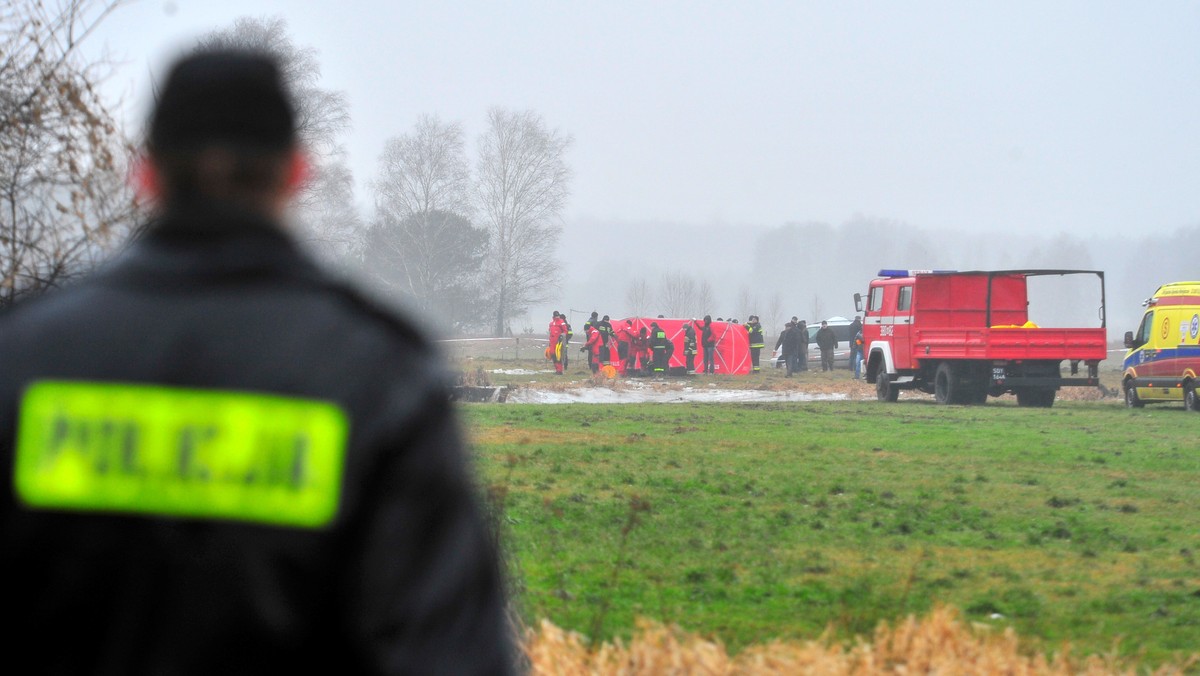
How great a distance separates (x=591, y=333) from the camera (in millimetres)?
33719

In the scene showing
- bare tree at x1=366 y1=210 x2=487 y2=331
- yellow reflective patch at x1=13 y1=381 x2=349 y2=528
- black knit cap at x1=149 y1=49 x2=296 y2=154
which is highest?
bare tree at x1=366 y1=210 x2=487 y2=331

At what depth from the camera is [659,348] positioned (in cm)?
3378

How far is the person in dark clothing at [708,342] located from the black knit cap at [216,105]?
33.0 meters

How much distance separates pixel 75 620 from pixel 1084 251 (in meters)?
160

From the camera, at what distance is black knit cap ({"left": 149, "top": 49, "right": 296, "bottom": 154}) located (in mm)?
1549

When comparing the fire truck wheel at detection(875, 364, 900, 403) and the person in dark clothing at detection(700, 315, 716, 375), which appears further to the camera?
the person in dark clothing at detection(700, 315, 716, 375)

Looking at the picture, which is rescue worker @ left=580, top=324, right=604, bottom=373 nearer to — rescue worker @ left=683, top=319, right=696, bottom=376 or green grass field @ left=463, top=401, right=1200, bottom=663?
rescue worker @ left=683, top=319, right=696, bottom=376

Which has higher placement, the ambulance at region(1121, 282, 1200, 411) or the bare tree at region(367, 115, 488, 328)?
the bare tree at region(367, 115, 488, 328)

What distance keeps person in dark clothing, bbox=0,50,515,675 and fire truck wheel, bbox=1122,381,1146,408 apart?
23144 millimetres

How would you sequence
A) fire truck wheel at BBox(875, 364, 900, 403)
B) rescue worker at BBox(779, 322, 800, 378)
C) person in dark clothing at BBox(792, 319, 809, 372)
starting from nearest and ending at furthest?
fire truck wheel at BBox(875, 364, 900, 403) → rescue worker at BBox(779, 322, 800, 378) → person in dark clothing at BBox(792, 319, 809, 372)

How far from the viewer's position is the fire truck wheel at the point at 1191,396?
2158 cm

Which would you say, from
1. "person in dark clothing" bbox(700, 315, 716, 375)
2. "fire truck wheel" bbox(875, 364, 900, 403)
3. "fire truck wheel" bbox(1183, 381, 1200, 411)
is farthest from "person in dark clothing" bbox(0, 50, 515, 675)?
"person in dark clothing" bbox(700, 315, 716, 375)

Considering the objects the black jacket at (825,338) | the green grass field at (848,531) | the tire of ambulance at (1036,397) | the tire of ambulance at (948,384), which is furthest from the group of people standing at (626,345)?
the green grass field at (848,531)

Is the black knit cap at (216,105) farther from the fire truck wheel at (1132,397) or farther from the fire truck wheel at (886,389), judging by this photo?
the fire truck wheel at (886,389)
